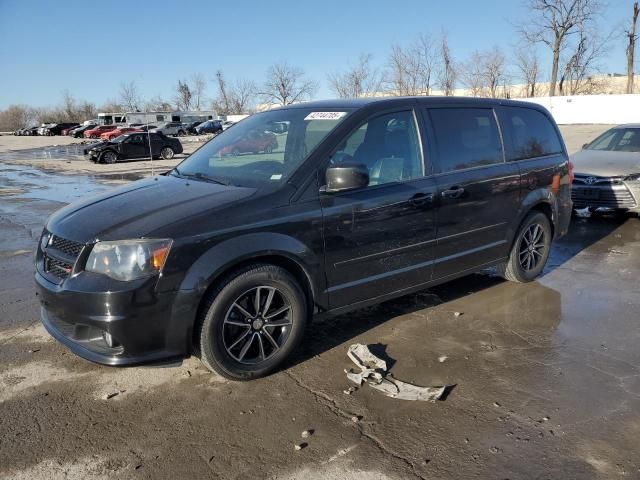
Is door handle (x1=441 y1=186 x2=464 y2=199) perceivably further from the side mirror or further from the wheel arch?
the wheel arch

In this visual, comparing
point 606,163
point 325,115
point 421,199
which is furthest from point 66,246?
point 606,163

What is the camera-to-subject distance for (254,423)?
3092 mm

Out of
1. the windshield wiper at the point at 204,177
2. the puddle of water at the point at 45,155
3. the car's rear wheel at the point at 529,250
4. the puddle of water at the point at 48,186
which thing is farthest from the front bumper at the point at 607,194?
the puddle of water at the point at 45,155

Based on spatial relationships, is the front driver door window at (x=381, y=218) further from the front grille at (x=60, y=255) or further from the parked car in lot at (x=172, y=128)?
the parked car in lot at (x=172, y=128)

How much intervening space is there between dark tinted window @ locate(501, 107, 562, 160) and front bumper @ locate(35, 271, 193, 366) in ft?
11.7

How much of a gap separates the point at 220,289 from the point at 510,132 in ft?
11.3

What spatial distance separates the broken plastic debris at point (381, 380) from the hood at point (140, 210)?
4.72ft

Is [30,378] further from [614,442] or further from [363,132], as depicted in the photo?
[614,442]

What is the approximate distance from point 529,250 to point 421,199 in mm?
2044

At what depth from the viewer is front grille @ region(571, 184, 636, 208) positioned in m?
8.33

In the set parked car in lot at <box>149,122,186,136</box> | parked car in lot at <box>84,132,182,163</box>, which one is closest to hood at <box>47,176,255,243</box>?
parked car in lot at <box>84,132,182,163</box>

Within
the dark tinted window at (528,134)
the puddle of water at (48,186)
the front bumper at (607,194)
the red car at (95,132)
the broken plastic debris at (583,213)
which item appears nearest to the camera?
the dark tinted window at (528,134)

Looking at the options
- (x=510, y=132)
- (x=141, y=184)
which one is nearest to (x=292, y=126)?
(x=141, y=184)

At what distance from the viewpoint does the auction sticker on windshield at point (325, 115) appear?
13.2 feet
